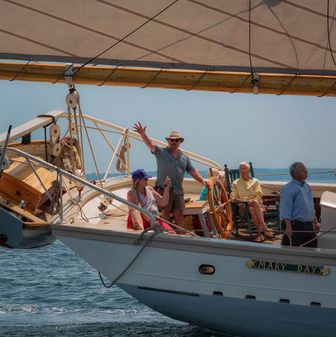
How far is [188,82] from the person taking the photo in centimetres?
1289

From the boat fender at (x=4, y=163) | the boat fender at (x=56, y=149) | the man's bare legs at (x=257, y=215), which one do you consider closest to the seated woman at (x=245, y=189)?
the man's bare legs at (x=257, y=215)

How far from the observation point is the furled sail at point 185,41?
1248 centimetres

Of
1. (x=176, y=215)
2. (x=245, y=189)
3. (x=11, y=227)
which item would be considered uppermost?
(x=245, y=189)

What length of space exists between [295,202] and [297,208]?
0.08 metres

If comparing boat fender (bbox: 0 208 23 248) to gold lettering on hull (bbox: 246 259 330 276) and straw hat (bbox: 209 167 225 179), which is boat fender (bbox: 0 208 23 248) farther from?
straw hat (bbox: 209 167 225 179)

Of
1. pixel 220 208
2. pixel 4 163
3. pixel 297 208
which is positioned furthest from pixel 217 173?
pixel 4 163

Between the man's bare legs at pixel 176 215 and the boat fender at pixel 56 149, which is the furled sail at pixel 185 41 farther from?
the boat fender at pixel 56 149

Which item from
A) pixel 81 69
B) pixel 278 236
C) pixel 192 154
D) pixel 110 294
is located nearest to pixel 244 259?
pixel 278 236

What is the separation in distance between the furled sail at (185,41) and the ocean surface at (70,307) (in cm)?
216

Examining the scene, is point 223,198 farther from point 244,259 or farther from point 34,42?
point 34,42

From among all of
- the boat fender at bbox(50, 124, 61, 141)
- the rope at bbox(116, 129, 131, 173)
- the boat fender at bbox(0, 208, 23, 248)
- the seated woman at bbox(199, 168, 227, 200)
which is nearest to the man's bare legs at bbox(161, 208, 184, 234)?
the seated woman at bbox(199, 168, 227, 200)

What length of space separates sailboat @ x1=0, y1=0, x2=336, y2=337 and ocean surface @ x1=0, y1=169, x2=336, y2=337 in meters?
1.97

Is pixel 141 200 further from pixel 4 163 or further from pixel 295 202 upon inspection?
pixel 295 202

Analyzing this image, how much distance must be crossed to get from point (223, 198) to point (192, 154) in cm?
291
